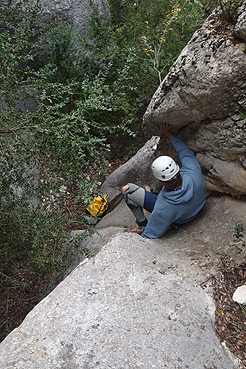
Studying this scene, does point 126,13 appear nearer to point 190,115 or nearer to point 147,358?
point 190,115

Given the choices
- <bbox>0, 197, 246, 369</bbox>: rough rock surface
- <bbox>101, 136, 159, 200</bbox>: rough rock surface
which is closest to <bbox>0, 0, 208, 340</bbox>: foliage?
<bbox>101, 136, 159, 200</bbox>: rough rock surface

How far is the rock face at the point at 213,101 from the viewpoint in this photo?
9.78 ft

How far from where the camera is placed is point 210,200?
13.2ft

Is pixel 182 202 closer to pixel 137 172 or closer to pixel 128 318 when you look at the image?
pixel 128 318

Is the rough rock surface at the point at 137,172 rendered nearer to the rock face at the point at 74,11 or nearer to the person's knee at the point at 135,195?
the person's knee at the point at 135,195

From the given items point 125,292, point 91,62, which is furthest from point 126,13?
point 125,292

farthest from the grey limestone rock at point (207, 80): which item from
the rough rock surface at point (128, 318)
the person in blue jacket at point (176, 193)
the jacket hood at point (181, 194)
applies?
the rough rock surface at point (128, 318)

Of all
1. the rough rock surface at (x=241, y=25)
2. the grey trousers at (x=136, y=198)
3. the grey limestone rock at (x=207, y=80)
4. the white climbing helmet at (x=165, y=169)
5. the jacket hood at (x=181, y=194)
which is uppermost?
the rough rock surface at (x=241, y=25)

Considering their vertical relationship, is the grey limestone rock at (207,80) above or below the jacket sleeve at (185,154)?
above

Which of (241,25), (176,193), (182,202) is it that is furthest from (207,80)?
(182,202)

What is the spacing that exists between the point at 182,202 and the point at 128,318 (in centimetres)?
170

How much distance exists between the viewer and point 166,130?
13.6 ft

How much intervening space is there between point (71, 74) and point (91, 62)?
58 centimetres

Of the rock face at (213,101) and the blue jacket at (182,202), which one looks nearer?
the rock face at (213,101)
